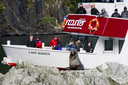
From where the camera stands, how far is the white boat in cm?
2405

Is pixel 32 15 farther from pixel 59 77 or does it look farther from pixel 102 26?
pixel 59 77

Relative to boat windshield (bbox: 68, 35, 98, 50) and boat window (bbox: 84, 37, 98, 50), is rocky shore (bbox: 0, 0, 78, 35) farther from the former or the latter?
boat window (bbox: 84, 37, 98, 50)

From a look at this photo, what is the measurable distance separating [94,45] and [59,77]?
8.69m

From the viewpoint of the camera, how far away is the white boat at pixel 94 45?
78.9 ft

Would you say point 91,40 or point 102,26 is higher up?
point 102,26

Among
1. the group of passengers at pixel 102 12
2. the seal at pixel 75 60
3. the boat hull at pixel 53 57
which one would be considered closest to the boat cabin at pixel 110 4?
the group of passengers at pixel 102 12

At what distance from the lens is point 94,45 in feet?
82.7

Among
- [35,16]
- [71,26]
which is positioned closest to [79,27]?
[71,26]

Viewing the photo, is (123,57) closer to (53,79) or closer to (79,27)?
(79,27)

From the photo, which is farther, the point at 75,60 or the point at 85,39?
the point at 85,39

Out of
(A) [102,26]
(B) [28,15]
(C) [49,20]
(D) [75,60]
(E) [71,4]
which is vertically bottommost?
(C) [49,20]

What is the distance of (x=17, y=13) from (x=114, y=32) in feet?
309

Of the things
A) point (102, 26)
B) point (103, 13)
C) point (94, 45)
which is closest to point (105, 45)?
point (94, 45)

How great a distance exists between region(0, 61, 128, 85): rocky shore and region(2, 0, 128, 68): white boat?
603cm
